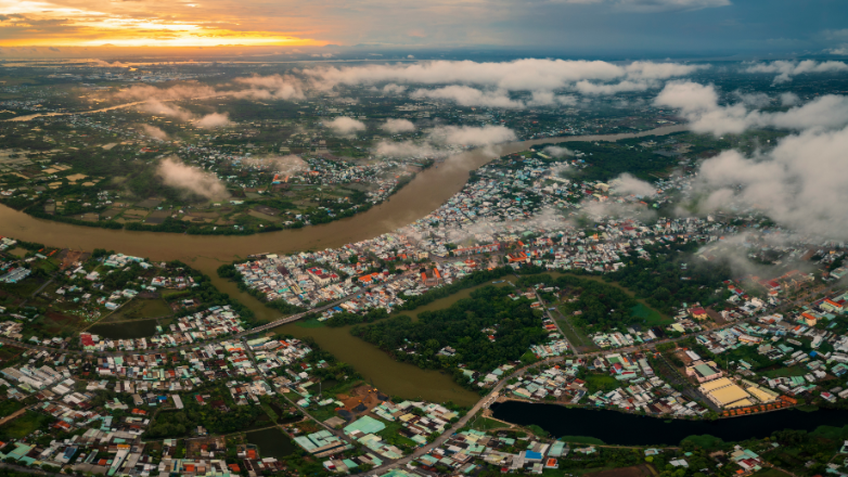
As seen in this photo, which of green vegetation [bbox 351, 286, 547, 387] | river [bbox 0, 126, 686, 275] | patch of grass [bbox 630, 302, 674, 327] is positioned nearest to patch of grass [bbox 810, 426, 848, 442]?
patch of grass [bbox 630, 302, 674, 327]

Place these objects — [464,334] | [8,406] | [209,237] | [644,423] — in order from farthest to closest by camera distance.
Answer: [209,237]
[464,334]
[644,423]
[8,406]

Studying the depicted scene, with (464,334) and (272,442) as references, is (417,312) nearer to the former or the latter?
(464,334)

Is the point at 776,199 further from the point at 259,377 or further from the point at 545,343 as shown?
the point at 259,377

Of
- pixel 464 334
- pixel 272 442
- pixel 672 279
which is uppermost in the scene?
pixel 672 279

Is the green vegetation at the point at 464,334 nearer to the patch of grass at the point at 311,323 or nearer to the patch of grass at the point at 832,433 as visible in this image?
the patch of grass at the point at 311,323

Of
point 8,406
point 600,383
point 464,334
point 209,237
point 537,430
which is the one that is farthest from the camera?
point 209,237

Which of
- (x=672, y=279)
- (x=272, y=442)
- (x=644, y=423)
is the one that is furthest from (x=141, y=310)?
(x=672, y=279)

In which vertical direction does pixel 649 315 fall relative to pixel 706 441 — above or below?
above

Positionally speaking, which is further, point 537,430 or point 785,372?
point 785,372
